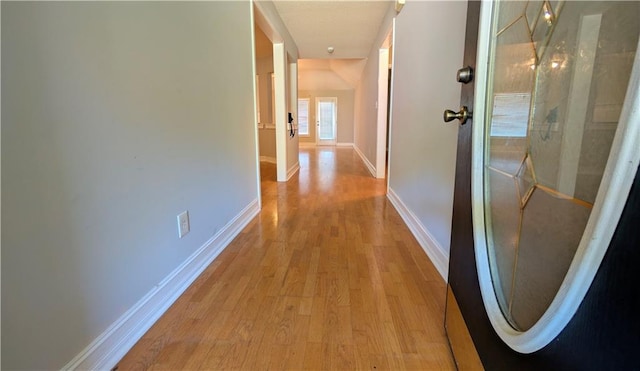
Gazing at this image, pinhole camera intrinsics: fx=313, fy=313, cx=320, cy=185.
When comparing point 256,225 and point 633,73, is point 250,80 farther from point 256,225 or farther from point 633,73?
point 633,73

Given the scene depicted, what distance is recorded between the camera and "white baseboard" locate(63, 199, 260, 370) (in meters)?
1.00

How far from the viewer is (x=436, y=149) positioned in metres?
1.82

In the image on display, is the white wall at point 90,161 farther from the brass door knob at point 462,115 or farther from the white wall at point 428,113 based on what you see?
the white wall at point 428,113

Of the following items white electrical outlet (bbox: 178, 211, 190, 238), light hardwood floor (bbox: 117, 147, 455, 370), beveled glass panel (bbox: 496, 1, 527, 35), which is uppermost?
beveled glass panel (bbox: 496, 1, 527, 35)

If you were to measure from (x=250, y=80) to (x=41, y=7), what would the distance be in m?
1.80

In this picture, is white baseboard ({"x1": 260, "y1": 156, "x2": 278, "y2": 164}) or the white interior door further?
the white interior door

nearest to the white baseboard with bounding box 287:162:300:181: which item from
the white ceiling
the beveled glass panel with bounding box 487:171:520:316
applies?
the white ceiling

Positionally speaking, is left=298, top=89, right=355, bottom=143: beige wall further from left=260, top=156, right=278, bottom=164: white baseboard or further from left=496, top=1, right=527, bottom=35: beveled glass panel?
left=496, top=1, right=527, bottom=35: beveled glass panel

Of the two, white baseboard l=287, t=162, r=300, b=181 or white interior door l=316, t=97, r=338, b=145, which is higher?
white interior door l=316, t=97, r=338, b=145

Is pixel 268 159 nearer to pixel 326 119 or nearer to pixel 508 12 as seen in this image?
pixel 326 119

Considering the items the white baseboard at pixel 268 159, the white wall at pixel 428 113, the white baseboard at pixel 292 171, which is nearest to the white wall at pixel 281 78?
the white baseboard at pixel 292 171

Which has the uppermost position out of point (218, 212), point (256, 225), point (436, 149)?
point (436, 149)

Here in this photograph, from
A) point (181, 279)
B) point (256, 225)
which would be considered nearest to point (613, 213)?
point (181, 279)

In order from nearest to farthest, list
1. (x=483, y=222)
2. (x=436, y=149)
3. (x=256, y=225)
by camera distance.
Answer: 1. (x=483, y=222)
2. (x=436, y=149)
3. (x=256, y=225)
